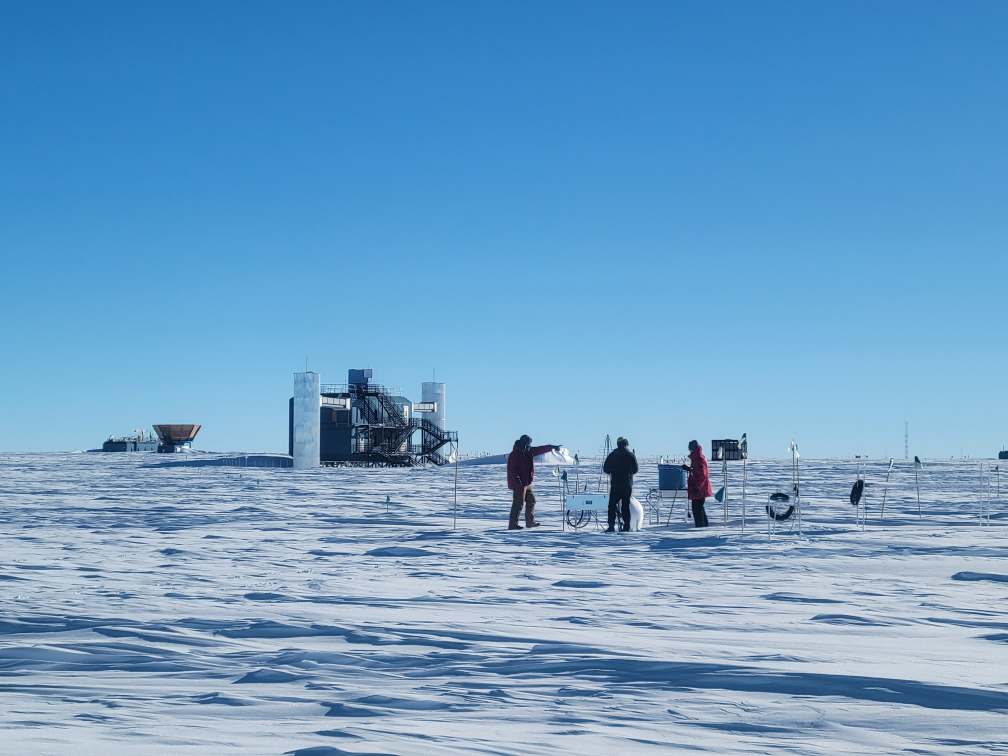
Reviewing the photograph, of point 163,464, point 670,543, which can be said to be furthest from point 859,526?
point 163,464

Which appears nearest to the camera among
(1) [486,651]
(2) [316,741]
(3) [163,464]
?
(2) [316,741]

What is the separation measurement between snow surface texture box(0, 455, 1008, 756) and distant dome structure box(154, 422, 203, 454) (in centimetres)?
6957

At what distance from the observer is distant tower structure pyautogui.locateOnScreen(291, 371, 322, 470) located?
51.7 meters

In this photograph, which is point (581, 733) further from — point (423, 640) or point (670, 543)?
point (670, 543)

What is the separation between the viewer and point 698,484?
17.9 metres

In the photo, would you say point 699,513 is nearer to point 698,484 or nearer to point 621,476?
point 698,484

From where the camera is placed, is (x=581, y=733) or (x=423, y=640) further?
(x=423, y=640)

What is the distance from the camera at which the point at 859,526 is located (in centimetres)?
1766

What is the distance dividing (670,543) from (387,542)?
14.3 ft

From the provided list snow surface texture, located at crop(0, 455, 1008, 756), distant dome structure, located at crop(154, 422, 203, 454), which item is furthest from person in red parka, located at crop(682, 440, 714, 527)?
distant dome structure, located at crop(154, 422, 203, 454)

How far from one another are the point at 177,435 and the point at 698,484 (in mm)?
71909

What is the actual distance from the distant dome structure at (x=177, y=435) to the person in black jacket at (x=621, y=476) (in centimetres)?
7038

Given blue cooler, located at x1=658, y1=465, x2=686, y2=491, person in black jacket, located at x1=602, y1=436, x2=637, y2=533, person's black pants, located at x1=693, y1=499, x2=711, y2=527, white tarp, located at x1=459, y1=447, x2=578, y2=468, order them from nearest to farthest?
person in black jacket, located at x1=602, y1=436, x2=637, y2=533, person's black pants, located at x1=693, y1=499, x2=711, y2=527, blue cooler, located at x1=658, y1=465, x2=686, y2=491, white tarp, located at x1=459, y1=447, x2=578, y2=468

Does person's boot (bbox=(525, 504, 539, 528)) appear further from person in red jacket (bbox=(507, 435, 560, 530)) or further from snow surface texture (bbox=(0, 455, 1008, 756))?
snow surface texture (bbox=(0, 455, 1008, 756))
